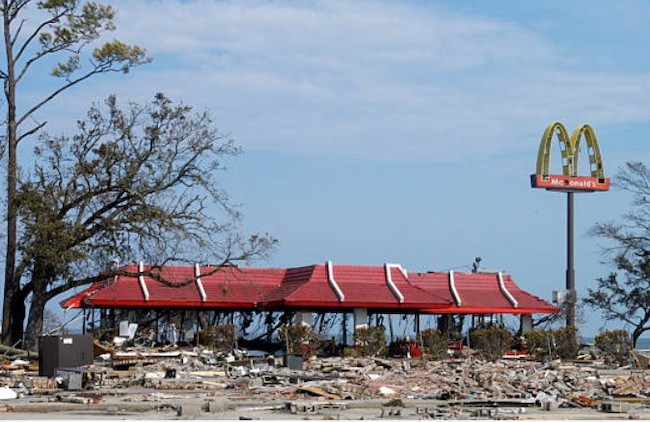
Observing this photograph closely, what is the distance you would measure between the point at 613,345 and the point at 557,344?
291 centimetres

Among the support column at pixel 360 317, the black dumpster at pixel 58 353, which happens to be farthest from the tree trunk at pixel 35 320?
the support column at pixel 360 317

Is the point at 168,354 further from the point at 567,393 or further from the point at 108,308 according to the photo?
the point at 567,393

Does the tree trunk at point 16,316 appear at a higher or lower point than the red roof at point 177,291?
lower

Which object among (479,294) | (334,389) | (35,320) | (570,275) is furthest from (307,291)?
(334,389)

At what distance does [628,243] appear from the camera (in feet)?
173

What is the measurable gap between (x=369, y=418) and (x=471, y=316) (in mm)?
32334

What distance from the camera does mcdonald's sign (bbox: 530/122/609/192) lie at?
5428 centimetres

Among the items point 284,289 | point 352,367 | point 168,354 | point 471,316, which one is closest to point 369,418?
point 352,367

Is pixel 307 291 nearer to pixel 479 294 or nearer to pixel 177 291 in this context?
pixel 177 291

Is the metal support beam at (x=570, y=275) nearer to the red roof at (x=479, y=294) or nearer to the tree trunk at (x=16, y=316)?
the red roof at (x=479, y=294)

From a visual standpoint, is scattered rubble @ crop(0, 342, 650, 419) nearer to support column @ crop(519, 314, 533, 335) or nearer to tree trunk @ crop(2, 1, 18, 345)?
tree trunk @ crop(2, 1, 18, 345)

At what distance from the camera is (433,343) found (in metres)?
41.2

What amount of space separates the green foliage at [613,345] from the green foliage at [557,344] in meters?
1.38

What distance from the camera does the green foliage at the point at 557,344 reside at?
138ft
